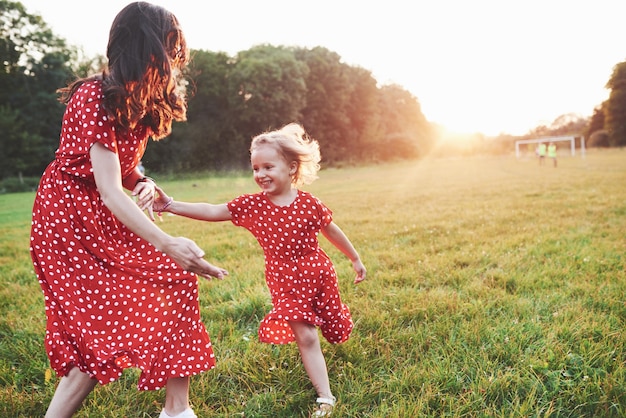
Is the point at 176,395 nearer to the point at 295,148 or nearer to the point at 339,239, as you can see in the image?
the point at 339,239

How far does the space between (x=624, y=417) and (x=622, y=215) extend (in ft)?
22.0

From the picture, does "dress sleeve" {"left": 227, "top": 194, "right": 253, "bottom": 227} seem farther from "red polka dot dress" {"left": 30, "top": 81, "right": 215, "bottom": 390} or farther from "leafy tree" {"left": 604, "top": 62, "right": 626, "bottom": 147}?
"leafy tree" {"left": 604, "top": 62, "right": 626, "bottom": 147}

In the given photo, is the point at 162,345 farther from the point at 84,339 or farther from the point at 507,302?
the point at 507,302

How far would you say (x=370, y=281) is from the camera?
445 centimetres

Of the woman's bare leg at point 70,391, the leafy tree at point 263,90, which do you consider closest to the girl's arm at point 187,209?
the woman's bare leg at point 70,391

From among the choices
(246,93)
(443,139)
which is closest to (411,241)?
(246,93)

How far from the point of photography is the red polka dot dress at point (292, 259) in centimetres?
254

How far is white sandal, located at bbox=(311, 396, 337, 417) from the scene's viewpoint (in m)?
2.39

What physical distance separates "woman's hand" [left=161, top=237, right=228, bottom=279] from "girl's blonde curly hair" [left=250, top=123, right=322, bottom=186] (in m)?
1.02

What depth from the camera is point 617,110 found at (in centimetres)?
4066

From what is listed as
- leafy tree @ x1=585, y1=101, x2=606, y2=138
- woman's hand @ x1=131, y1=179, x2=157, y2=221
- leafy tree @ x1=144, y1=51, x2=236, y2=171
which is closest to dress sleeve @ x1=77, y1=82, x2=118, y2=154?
woman's hand @ x1=131, y1=179, x2=157, y2=221

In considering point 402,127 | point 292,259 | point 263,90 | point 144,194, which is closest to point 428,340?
point 292,259

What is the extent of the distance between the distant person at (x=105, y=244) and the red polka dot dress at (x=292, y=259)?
66cm

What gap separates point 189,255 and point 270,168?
96cm
